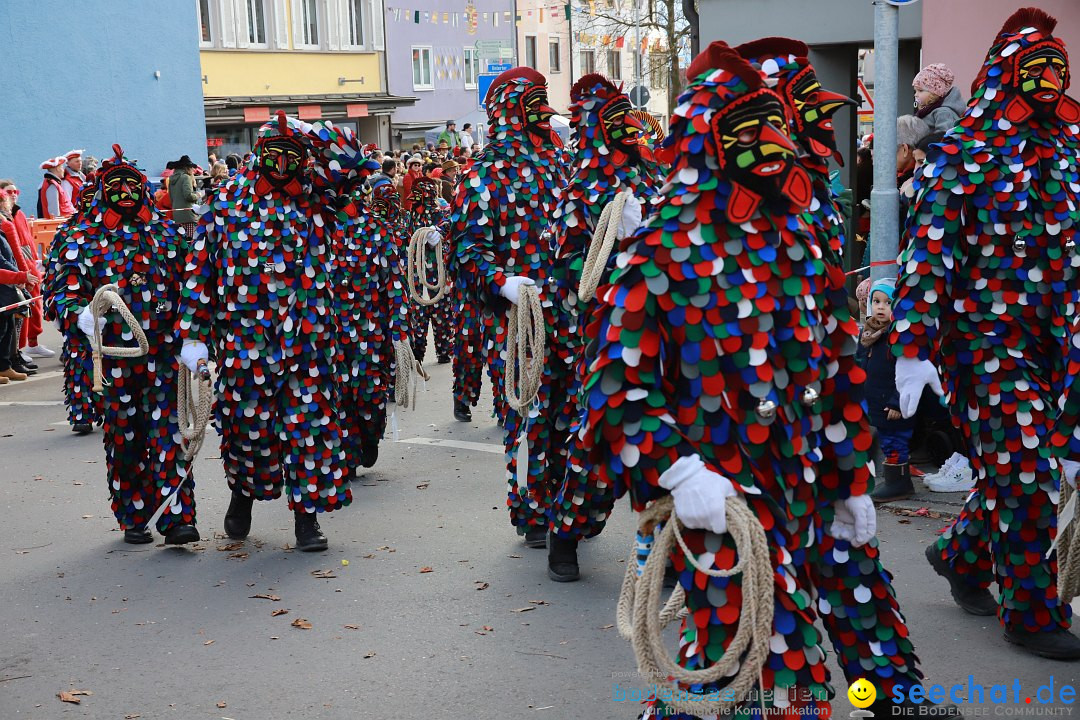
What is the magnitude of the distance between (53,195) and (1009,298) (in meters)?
16.8

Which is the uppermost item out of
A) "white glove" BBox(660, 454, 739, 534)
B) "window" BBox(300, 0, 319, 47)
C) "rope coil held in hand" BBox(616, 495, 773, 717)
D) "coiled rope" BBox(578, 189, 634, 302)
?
"window" BBox(300, 0, 319, 47)

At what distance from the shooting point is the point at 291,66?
35375 millimetres

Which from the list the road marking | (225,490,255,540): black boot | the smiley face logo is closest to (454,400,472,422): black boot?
the road marking

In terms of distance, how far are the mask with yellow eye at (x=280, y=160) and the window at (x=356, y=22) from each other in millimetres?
32930

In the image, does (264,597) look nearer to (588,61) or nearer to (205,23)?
(205,23)

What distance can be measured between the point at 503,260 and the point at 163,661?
243 cm

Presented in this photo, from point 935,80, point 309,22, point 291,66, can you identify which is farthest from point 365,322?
point 309,22

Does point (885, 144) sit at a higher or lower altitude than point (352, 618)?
higher

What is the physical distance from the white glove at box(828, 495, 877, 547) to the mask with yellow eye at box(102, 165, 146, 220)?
4442mm

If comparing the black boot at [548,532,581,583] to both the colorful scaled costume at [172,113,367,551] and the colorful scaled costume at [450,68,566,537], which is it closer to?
the colorful scaled costume at [450,68,566,537]

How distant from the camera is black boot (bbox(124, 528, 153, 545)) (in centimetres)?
663

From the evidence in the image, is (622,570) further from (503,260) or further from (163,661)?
(163,661)

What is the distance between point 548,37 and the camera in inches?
1905

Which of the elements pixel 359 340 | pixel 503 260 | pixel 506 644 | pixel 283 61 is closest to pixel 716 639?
pixel 506 644
